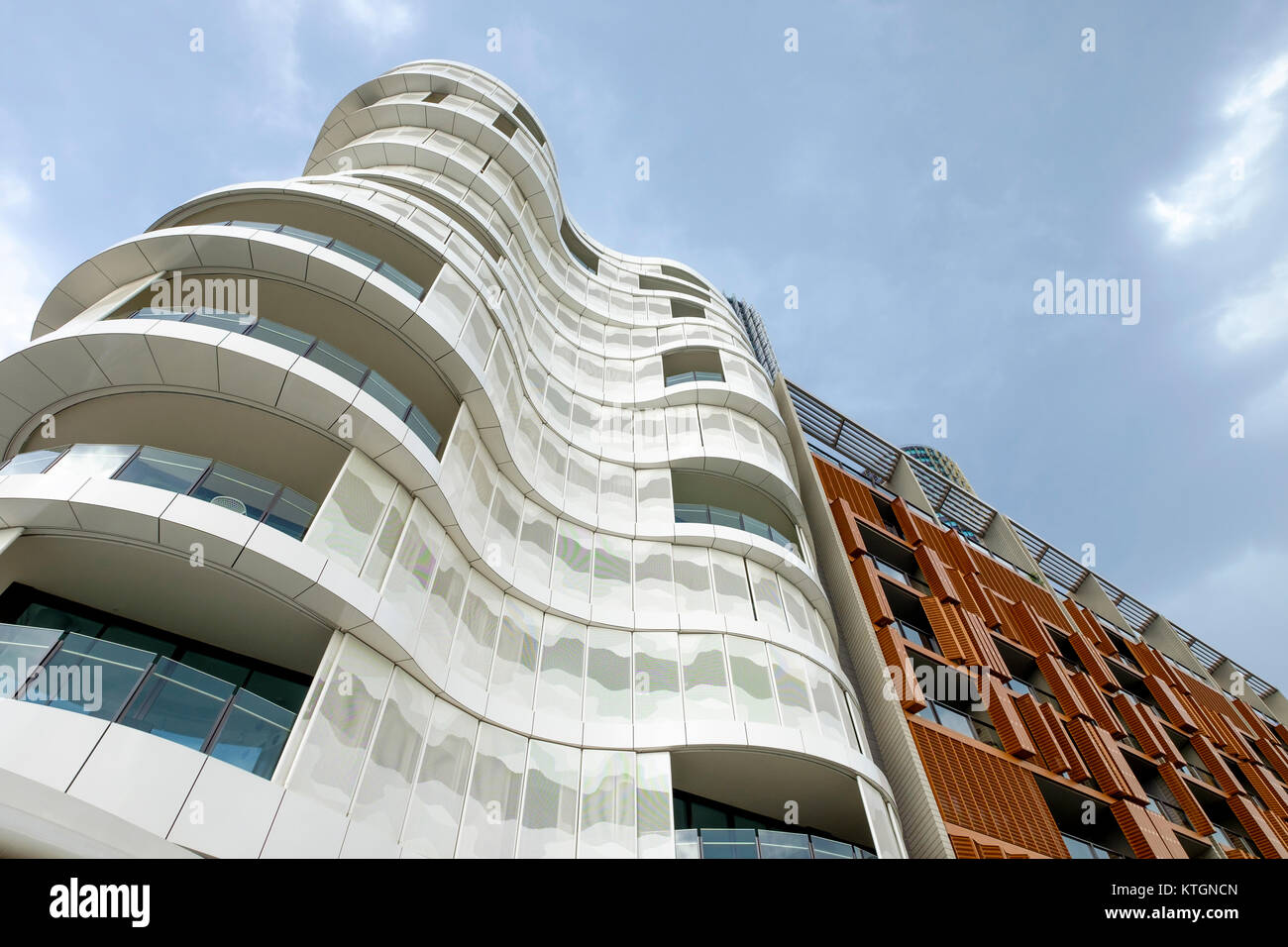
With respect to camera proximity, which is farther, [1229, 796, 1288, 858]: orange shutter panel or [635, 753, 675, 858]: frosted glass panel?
[1229, 796, 1288, 858]: orange shutter panel

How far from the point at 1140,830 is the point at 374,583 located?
2144 centimetres

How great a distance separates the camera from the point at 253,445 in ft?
46.9

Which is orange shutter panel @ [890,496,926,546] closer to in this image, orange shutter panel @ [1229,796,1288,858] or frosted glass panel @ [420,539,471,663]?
orange shutter panel @ [1229,796,1288,858]

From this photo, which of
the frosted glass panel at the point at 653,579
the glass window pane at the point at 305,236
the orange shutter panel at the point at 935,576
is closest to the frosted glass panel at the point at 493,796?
the frosted glass panel at the point at 653,579

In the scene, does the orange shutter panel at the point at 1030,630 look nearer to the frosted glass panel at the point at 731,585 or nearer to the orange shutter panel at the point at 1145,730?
the orange shutter panel at the point at 1145,730

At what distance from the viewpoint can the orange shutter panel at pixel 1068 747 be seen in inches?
830

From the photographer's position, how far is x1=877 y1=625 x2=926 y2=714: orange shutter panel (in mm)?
19328

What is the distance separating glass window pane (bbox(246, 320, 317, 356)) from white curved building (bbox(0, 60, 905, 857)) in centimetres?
11

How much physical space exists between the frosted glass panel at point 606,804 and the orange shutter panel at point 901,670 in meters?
8.85

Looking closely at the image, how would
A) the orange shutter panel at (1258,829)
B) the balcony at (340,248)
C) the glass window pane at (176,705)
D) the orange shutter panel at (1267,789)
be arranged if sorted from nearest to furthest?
1. the glass window pane at (176,705)
2. the balcony at (340,248)
3. the orange shutter panel at (1258,829)
4. the orange shutter panel at (1267,789)

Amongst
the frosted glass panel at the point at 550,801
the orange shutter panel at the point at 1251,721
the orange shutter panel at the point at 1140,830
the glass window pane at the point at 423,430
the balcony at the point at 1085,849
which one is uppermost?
the orange shutter panel at the point at 1251,721

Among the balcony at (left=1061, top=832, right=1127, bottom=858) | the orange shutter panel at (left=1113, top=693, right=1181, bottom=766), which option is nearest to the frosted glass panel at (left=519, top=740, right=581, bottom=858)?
the balcony at (left=1061, top=832, right=1127, bottom=858)
